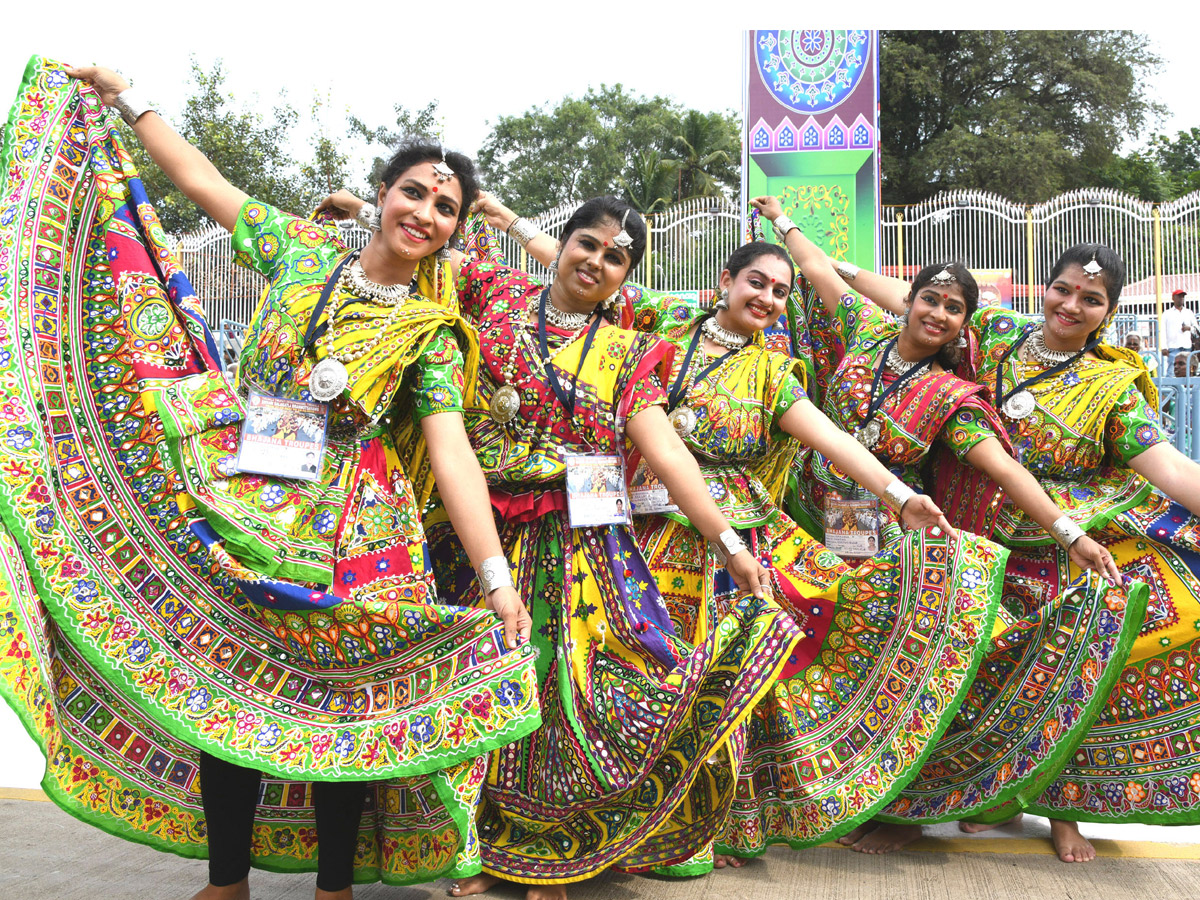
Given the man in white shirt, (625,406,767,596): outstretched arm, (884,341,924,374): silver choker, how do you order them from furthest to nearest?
the man in white shirt, (884,341,924,374): silver choker, (625,406,767,596): outstretched arm

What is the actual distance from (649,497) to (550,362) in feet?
1.58

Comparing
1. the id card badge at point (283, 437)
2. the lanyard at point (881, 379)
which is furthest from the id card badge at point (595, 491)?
the lanyard at point (881, 379)

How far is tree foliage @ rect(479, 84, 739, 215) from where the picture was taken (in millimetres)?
29766

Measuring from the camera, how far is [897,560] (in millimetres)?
2789

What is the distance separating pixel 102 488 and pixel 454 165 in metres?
1.06

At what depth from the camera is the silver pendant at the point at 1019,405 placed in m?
3.18

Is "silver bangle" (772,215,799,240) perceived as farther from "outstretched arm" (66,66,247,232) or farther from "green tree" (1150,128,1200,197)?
"green tree" (1150,128,1200,197)

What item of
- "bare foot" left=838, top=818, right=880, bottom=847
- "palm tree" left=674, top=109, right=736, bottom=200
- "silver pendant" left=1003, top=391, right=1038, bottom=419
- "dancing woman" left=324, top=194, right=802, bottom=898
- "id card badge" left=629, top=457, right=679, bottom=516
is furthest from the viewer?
"palm tree" left=674, top=109, right=736, bottom=200

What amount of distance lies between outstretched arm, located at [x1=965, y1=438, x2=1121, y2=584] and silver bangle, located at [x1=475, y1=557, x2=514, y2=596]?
1.52m

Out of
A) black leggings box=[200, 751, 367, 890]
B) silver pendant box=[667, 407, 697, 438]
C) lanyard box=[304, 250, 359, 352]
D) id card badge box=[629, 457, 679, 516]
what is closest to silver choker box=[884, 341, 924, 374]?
silver pendant box=[667, 407, 697, 438]

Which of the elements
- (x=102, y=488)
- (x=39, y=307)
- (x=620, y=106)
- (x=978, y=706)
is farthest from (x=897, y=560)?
(x=620, y=106)

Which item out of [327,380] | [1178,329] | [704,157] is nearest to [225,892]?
[327,380]

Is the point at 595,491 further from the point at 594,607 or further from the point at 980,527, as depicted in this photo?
the point at 980,527

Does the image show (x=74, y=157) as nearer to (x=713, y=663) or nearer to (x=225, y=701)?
(x=225, y=701)
